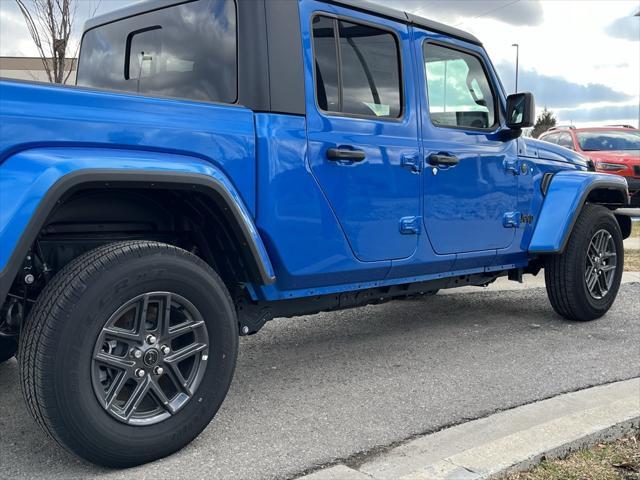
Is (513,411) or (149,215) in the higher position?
(149,215)

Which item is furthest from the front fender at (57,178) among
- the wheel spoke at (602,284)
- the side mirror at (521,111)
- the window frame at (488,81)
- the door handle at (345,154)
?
the wheel spoke at (602,284)

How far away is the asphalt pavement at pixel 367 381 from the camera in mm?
2916

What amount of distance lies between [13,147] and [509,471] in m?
2.25

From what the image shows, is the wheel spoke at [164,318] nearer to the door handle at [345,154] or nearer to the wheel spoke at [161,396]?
the wheel spoke at [161,396]

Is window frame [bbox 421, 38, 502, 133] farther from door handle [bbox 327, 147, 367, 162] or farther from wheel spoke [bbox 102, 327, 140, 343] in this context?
wheel spoke [bbox 102, 327, 140, 343]

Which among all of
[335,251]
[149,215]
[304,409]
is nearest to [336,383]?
[304,409]

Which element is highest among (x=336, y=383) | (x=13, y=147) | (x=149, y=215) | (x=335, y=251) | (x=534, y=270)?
(x=13, y=147)

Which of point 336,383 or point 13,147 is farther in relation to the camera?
point 336,383

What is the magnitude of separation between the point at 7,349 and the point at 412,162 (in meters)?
2.53

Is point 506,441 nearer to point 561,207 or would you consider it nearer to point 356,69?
point 356,69

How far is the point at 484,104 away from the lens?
4.77 metres

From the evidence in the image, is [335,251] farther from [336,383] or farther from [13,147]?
[13,147]

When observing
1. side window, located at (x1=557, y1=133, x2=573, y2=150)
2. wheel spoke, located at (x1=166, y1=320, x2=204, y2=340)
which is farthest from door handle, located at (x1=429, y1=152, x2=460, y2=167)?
side window, located at (x1=557, y1=133, x2=573, y2=150)

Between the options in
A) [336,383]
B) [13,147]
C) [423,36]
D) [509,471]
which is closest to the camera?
[13,147]
